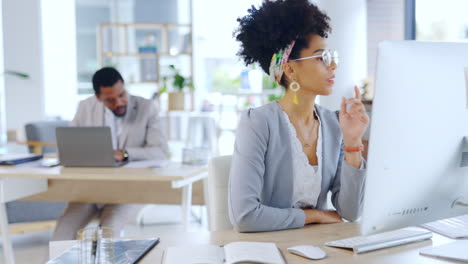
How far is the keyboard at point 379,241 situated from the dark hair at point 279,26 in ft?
2.33

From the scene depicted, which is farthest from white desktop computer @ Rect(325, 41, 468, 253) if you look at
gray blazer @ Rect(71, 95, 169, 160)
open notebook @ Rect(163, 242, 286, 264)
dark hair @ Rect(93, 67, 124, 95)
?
dark hair @ Rect(93, 67, 124, 95)

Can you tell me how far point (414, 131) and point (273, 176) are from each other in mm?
735

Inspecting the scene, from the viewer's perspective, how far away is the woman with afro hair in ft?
5.76

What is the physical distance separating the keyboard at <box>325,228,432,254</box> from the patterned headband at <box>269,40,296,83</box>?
2.32 ft

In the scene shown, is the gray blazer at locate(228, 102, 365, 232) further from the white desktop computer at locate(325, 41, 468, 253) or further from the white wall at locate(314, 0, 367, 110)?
the white wall at locate(314, 0, 367, 110)

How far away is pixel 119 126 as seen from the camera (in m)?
3.55

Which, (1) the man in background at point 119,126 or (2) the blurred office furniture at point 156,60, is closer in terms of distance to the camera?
(1) the man in background at point 119,126

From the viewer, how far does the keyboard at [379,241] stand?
137cm

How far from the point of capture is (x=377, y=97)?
1.11 meters

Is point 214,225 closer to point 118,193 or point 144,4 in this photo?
point 118,193

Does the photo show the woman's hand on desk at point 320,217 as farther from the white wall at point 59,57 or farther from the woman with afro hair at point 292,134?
the white wall at point 59,57

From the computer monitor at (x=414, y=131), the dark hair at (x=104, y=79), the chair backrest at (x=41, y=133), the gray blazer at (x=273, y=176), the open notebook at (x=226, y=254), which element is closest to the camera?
the computer monitor at (x=414, y=131)

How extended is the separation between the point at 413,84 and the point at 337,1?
2.95 metres

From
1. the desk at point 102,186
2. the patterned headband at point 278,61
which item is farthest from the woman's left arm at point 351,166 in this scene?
the desk at point 102,186
